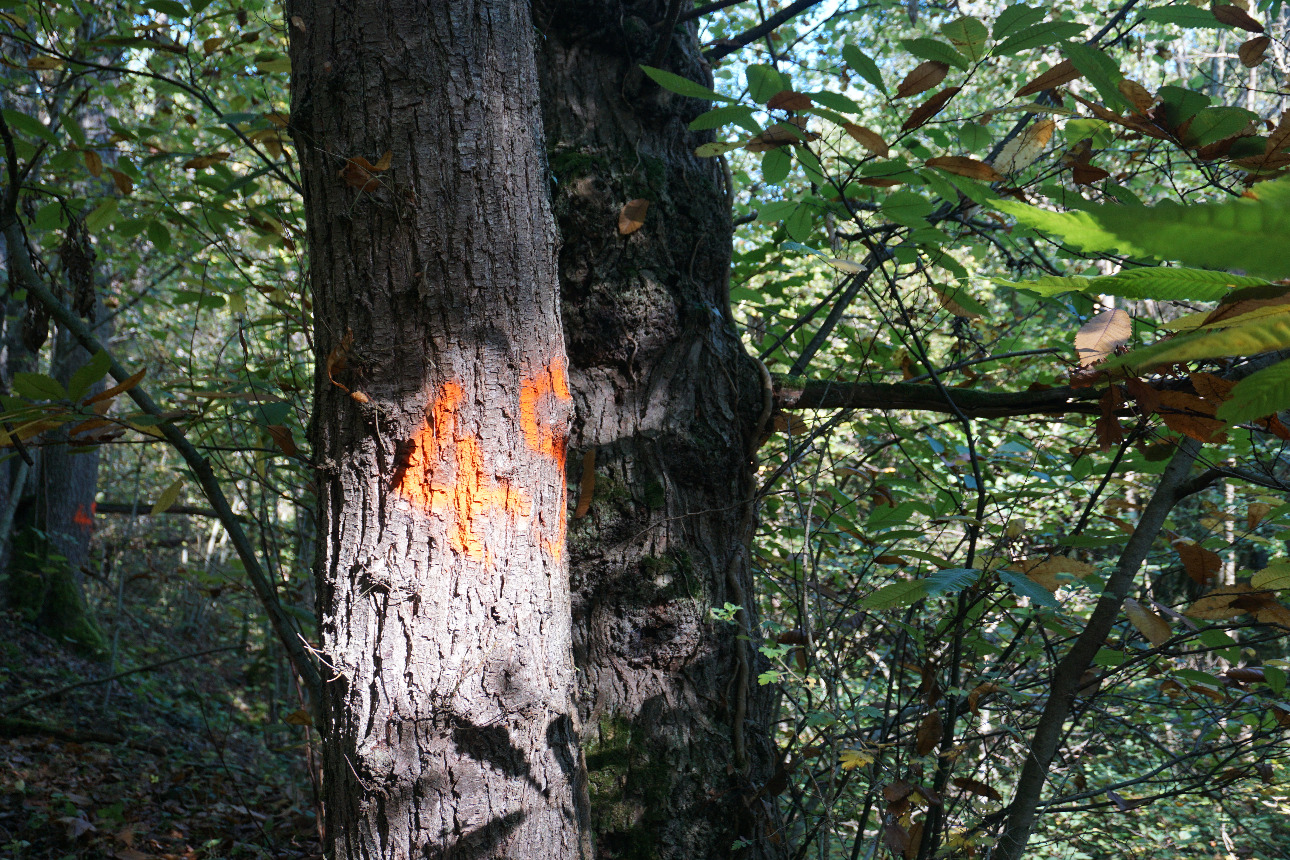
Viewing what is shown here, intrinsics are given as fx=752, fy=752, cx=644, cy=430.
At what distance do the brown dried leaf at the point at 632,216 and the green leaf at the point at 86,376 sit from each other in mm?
1205

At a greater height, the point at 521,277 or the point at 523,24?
the point at 523,24

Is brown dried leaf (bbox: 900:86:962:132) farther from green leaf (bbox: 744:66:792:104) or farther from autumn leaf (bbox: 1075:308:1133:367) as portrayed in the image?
autumn leaf (bbox: 1075:308:1133:367)

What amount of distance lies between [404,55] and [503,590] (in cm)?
95

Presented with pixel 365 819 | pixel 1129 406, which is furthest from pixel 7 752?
pixel 1129 406

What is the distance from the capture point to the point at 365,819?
48.7 inches

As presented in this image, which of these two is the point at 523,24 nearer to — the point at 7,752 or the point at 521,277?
the point at 521,277

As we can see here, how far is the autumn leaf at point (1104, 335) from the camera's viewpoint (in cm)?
123

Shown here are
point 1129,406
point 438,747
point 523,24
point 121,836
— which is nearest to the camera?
point 438,747

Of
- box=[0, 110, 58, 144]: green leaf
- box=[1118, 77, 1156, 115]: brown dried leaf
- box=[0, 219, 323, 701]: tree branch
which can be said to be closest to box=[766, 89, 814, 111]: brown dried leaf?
box=[1118, 77, 1156, 115]: brown dried leaf

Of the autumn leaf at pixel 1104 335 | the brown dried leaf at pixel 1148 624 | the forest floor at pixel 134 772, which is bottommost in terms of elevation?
the forest floor at pixel 134 772

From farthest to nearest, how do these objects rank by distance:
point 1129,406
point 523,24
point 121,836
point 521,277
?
point 121,836 → point 1129,406 → point 523,24 → point 521,277

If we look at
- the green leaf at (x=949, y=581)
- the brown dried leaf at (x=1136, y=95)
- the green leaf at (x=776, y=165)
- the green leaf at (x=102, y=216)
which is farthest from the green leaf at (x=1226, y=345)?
the green leaf at (x=102, y=216)

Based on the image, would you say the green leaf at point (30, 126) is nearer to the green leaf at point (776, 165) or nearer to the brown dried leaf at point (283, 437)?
the brown dried leaf at point (283, 437)

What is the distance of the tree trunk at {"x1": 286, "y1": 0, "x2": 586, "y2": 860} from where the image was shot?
1.23 metres
